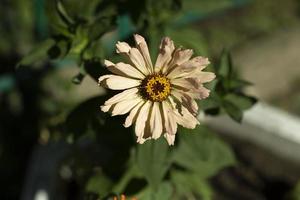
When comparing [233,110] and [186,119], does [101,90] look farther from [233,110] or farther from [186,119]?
[186,119]

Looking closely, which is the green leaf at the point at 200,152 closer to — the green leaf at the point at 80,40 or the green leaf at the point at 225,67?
the green leaf at the point at 225,67

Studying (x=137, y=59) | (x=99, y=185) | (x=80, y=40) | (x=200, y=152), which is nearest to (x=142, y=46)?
(x=137, y=59)

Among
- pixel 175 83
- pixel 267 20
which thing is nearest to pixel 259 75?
pixel 267 20

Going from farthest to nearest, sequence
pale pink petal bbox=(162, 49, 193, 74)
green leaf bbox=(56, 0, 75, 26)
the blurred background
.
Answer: the blurred background → green leaf bbox=(56, 0, 75, 26) → pale pink petal bbox=(162, 49, 193, 74)

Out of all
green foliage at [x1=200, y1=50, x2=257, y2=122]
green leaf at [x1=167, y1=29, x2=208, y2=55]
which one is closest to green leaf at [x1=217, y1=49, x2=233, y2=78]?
green foliage at [x1=200, y1=50, x2=257, y2=122]

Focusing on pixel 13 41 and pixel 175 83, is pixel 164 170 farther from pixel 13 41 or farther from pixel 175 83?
pixel 13 41

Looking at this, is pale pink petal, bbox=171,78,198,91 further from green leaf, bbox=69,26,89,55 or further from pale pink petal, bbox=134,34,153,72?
green leaf, bbox=69,26,89,55
